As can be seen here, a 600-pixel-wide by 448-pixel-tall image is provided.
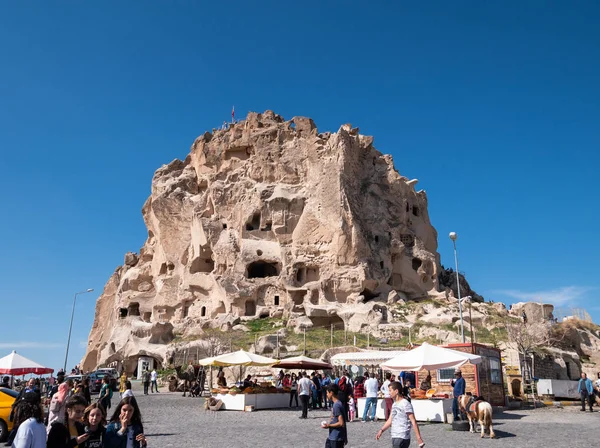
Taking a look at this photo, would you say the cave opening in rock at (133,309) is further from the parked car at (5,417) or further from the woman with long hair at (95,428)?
the woman with long hair at (95,428)

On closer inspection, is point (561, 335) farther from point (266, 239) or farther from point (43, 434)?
point (43, 434)

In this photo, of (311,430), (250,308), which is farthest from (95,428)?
(250,308)

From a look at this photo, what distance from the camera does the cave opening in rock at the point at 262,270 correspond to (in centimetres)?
5638

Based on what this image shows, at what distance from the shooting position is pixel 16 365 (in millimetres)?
19859

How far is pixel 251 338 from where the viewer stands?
42.4m

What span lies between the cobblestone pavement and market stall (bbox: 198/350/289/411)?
32.6 inches

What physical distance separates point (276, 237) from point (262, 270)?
4.73 metres

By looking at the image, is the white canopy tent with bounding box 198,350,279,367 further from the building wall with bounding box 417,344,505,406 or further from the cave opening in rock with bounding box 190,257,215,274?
the cave opening in rock with bounding box 190,257,215,274

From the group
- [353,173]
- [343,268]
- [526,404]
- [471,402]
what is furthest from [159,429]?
[353,173]

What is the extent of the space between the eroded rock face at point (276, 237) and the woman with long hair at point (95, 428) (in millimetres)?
39480

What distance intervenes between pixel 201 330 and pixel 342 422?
133 ft

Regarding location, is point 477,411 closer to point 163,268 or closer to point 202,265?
point 202,265

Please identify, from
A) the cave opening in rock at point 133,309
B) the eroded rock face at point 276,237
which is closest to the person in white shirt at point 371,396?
the eroded rock face at point 276,237

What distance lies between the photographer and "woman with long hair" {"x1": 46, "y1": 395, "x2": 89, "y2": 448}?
5.09 meters
